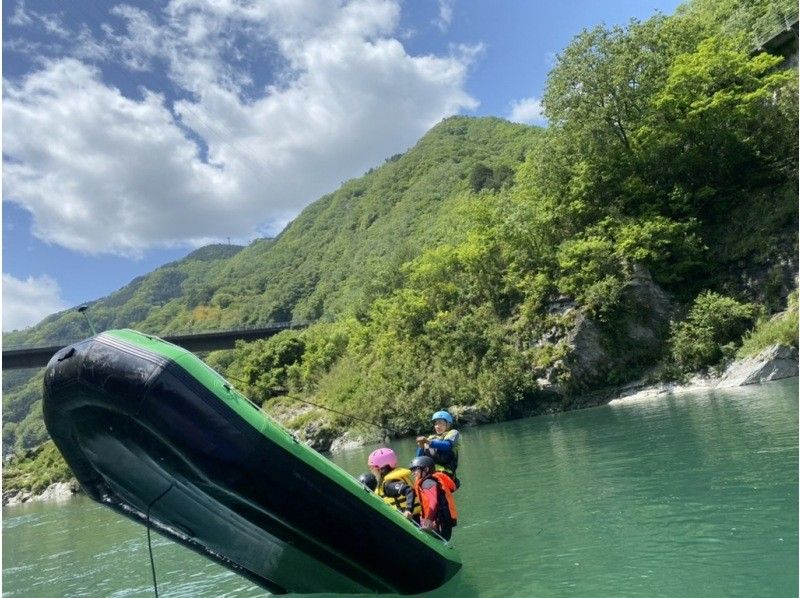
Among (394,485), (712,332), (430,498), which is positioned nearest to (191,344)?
(712,332)

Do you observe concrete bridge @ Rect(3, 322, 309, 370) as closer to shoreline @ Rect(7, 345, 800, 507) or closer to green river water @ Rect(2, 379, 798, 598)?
shoreline @ Rect(7, 345, 800, 507)

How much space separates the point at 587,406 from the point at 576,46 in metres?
17.3

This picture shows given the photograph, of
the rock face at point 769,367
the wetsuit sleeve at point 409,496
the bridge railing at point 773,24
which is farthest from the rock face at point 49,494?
the bridge railing at point 773,24

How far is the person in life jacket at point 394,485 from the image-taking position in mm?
6680

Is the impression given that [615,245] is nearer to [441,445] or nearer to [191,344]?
[441,445]

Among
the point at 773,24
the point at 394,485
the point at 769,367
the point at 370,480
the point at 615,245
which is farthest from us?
the point at 773,24

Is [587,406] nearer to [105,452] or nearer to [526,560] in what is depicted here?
[526,560]

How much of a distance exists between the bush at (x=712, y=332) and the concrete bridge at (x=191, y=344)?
34.6 meters

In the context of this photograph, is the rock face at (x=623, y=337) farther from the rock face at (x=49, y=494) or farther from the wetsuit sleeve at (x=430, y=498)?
the rock face at (x=49, y=494)

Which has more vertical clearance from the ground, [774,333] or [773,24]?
[773,24]

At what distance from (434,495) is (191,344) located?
5127 centimetres

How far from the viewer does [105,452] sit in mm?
5562

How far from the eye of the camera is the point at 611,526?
714 cm

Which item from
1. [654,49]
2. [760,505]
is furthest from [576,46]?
[760,505]
